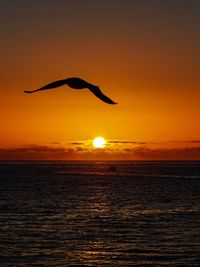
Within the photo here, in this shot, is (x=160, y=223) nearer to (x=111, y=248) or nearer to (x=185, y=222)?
(x=185, y=222)

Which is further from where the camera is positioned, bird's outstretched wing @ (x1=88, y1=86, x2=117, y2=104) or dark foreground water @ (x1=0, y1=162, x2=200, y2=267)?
dark foreground water @ (x1=0, y1=162, x2=200, y2=267)

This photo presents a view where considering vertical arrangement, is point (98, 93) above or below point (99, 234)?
below

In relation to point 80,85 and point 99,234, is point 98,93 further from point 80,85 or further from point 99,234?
point 99,234

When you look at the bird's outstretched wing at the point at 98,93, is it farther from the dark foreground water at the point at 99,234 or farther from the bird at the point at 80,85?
the dark foreground water at the point at 99,234

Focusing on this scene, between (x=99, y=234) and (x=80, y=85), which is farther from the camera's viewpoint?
(x=99, y=234)

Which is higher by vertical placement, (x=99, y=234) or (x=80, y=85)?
(x=99, y=234)

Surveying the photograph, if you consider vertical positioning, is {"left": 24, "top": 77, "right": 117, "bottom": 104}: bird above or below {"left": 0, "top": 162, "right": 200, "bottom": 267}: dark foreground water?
below

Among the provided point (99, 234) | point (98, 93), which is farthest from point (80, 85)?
point (99, 234)

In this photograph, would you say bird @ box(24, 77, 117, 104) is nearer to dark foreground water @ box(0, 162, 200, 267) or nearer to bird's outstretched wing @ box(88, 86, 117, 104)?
bird's outstretched wing @ box(88, 86, 117, 104)

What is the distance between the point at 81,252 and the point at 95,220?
1937cm

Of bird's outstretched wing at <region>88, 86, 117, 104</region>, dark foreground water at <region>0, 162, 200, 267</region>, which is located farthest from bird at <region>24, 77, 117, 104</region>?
dark foreground water at <region>0, 162, 200, 267</region>

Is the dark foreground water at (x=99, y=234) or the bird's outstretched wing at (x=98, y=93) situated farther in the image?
the dark foreground water at (x=99, y=234)

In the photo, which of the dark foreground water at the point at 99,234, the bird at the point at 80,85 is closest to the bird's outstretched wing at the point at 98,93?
the bird at the point at 80,85

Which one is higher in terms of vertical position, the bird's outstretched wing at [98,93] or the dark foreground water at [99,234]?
the dark foreground water at [99,234]
